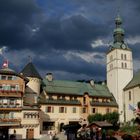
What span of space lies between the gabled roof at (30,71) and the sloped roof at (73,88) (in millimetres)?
Result: 4835

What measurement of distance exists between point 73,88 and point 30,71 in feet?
46.4

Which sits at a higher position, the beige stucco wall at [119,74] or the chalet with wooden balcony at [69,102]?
the beige stucco wall at [119,74]

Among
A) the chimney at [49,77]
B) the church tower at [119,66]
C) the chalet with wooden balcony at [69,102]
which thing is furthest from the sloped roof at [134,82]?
the chimney at [49,77]

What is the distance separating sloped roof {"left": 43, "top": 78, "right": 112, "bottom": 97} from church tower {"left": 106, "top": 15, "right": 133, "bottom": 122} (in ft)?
9.20

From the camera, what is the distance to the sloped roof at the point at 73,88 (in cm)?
7381

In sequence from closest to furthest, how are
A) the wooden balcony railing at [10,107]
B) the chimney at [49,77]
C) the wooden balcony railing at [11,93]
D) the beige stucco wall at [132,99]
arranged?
the wooden balcony railing at [10,107], the wooden balcony railing at [11,93], the beige stucco wall at [132,99], the chimney at [49,77]

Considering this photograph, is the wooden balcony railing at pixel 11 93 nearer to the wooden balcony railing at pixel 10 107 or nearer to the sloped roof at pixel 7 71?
the wooden balcony railing at pixel 10 107

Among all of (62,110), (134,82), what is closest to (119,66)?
(134,82)

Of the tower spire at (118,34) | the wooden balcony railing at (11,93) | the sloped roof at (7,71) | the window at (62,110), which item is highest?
the tower spire at (118,34)

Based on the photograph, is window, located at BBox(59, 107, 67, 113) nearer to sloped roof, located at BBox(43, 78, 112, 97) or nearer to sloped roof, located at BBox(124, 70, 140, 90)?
sloped roof, located at BBox(43, 78, 112, 97)

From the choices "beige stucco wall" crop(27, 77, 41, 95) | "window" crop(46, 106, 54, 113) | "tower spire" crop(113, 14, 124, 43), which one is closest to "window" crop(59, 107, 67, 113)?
"window" crop(46, 106, 54, 113)

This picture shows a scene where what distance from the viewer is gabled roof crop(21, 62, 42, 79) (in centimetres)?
6875

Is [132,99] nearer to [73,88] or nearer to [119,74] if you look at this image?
[119,74]

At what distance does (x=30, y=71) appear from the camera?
69.6 m
